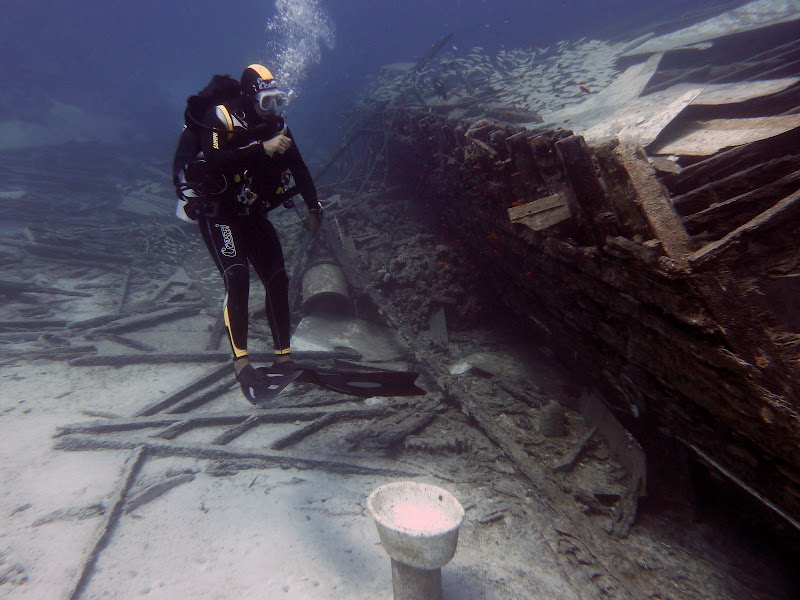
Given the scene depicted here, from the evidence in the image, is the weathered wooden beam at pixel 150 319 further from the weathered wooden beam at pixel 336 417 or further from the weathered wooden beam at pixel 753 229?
the weathered wooden beam at pixel 753 229

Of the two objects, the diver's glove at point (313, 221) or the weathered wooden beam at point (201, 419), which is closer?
the diver's glove at point (313, 221)

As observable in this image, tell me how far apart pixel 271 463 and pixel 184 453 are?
3.27ft

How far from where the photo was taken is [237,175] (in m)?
3.35

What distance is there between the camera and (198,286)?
8641 millimetres

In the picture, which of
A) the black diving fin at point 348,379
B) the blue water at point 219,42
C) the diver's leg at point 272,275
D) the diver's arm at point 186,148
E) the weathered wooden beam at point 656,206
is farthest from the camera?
the blue water at point 219,42

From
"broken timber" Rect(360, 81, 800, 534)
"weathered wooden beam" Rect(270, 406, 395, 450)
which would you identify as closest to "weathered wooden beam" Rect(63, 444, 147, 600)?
"weathered wooden beam" Rect(270, 406, 395, 450)

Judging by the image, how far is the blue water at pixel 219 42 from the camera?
107 feet

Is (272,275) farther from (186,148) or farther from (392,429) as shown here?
(392,429)

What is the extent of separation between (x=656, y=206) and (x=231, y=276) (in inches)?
137

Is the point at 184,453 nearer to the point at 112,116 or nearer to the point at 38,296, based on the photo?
the point at 38,296

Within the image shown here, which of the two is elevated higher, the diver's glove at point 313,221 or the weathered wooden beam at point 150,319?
the diver's glove at point 313,221

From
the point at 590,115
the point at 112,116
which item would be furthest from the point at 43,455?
the point at 112,116

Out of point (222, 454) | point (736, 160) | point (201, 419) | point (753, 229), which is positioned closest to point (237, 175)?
point (222, 454)

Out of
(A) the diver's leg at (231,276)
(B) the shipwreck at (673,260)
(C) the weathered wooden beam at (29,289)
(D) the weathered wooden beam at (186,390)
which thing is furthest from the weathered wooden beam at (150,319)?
(B) the shipwreck at (673,260)
